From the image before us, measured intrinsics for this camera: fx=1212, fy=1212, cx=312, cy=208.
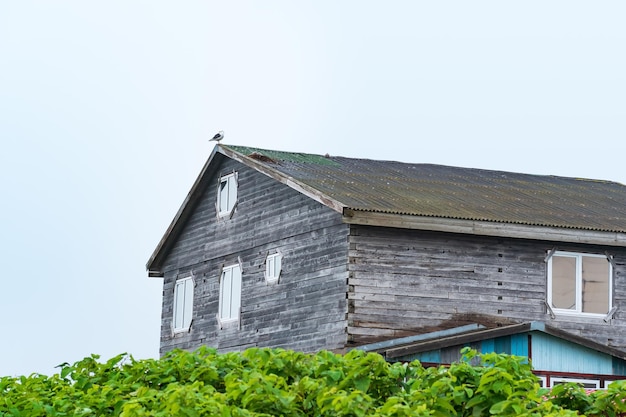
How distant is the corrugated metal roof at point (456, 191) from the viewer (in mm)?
30844

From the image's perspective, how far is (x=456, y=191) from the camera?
35.0m

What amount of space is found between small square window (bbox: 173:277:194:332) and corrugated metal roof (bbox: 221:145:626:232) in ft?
15.5

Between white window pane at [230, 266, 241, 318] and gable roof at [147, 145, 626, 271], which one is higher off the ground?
gable roof at [147, 145, 626, 271]

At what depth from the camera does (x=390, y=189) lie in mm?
33094

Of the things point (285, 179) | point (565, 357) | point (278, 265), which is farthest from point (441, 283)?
point (285, 179)


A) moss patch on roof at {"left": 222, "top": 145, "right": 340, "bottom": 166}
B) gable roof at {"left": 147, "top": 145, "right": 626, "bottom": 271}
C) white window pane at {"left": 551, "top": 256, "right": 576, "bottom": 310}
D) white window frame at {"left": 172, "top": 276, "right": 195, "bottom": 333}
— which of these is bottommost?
white window frame at {"left": 172, "top": 276, "right": 195, "bottom": 333}

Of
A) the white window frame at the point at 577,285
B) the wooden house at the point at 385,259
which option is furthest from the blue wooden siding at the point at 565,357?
the white window frame at the point at 577,285

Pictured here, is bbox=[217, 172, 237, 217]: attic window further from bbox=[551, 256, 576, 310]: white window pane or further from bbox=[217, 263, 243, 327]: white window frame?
bbox=[551, 256, 576, 310]: white window pane

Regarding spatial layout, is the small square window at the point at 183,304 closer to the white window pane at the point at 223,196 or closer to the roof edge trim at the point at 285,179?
the white window pane at the point at 223,196

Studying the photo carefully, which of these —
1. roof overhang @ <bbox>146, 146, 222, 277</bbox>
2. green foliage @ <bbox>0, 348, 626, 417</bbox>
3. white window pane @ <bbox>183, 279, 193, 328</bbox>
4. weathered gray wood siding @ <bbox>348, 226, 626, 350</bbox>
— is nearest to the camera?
green foliage @ <bbox>0, 348, 626, 417</bbox>

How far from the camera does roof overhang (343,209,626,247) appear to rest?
28.9 meters

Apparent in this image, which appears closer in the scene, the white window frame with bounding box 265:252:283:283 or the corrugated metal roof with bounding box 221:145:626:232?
the corrugated metal roof with bounding box 221:145:626:232

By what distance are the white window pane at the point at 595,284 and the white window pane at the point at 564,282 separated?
0.32 meters

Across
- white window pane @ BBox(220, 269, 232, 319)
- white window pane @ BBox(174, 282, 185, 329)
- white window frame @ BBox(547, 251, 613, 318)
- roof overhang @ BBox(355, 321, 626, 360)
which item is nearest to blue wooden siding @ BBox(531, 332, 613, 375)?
roof overhang @ BBox(355, 321, 626, 360)
